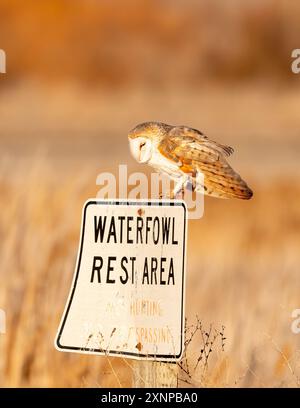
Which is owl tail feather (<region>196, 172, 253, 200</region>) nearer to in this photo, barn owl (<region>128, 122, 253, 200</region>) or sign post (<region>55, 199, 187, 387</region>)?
barn owl (<region>128, 122, 253, 200</region>)

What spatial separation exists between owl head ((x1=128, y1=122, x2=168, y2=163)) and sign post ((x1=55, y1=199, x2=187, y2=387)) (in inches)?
6.1

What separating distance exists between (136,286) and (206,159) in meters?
0.44

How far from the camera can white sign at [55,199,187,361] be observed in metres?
4.36

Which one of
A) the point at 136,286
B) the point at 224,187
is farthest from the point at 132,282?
the point at 224,187

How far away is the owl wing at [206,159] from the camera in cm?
444

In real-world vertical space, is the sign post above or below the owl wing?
below

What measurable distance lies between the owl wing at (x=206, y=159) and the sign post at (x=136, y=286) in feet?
0.43

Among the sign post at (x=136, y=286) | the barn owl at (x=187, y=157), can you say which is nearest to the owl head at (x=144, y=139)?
the barn owl at (x=187, y=157)

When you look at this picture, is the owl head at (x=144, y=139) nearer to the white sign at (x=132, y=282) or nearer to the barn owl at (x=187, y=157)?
the barn owl at (x=187, y=157)

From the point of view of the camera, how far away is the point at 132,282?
4.36 meters

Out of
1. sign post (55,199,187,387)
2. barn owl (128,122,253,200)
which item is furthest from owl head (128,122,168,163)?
sign post (55,199,187,387)

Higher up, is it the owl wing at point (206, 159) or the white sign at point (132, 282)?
the owl wing at point (206, 159)

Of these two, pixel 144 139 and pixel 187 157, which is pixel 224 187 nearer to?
pixel 187 157
